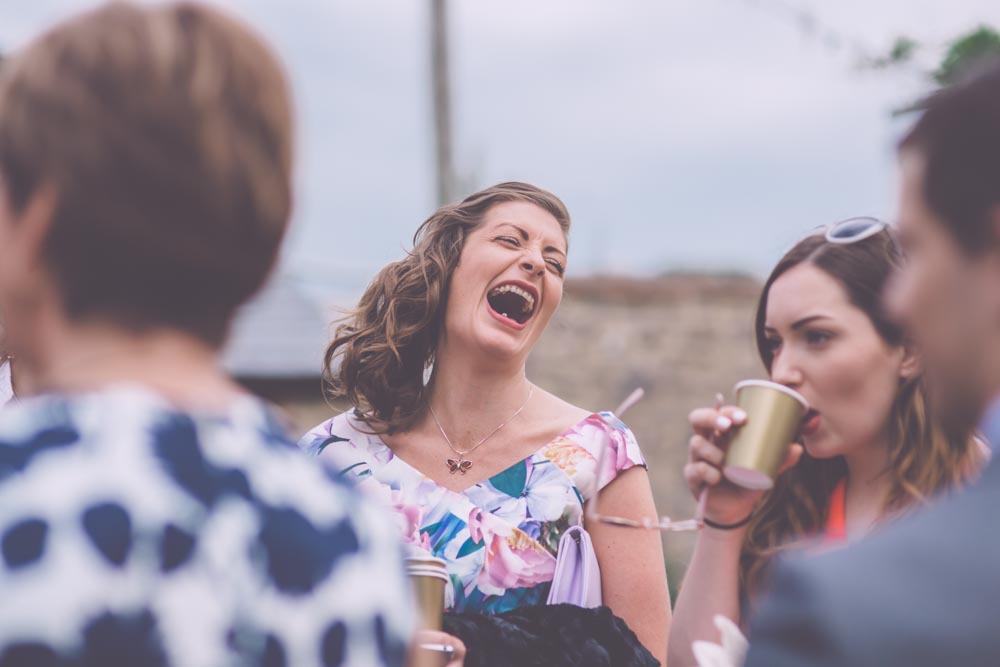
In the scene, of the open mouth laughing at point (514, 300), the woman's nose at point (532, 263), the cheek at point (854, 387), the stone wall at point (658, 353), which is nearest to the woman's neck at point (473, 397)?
the open mouth laughing at point (514, 300)

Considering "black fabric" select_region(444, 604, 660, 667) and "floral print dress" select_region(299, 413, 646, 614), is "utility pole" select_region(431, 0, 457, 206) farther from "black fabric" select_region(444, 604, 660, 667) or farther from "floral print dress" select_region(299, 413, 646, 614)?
"black fabric" select_region(444, 604, 660, 667)

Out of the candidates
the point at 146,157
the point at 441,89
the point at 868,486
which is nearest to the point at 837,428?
the point at 868,486

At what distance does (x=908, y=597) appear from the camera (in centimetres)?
121

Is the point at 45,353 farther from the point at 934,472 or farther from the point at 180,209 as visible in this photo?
the point at 934,472

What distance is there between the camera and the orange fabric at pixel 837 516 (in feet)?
7.54

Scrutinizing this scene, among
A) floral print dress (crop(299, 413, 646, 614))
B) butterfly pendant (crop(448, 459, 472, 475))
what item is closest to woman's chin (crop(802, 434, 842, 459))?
floral print dress (crop(299, 413, 646, 614))

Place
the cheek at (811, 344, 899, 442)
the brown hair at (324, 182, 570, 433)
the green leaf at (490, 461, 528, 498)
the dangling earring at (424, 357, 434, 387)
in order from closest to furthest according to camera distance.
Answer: the cheek at (811, 344, 899, 442) < the green leaf at (490, 461, 528, 498) < the brown hair at (324, 182, 570, 433) < the dangling earring at (424, 357, 434, 387)

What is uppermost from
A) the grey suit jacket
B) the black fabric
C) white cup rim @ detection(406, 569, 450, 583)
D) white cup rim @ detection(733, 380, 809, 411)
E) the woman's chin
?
the grey suit jacket

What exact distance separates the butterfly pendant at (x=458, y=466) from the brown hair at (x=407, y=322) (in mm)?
227

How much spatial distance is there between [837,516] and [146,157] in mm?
1714

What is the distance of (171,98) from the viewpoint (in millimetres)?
1266

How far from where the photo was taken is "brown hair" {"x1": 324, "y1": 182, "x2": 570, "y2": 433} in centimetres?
342

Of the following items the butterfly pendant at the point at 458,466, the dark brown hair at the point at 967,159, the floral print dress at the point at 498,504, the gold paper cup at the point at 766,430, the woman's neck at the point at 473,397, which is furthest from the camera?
the woman's neck at the point at 473,397

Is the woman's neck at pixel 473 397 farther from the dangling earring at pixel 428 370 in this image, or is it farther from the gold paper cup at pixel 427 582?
the gold paper cup at pixel 427 582
